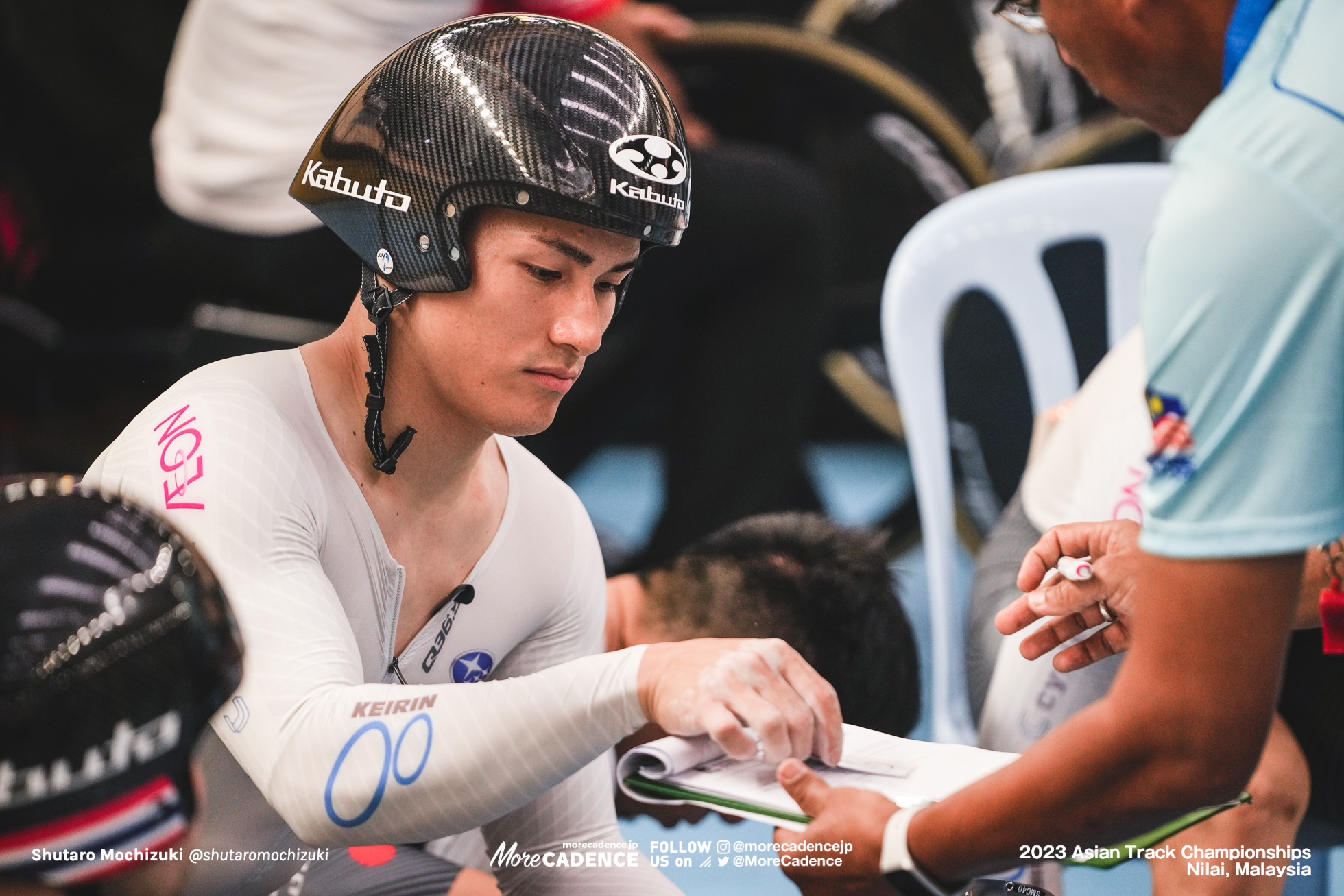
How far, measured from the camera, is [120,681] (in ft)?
2.53

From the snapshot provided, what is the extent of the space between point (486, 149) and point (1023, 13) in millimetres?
580

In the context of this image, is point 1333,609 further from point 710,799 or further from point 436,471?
point 436,471

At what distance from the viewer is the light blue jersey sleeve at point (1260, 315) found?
33.4 inches

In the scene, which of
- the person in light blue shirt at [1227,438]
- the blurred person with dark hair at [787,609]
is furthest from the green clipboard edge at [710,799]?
the blurred person with dark hair at [787,609]

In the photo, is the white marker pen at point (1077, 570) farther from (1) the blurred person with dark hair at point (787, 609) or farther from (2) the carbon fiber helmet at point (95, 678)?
(2) the carbon fiber helmet at point (95, 678)

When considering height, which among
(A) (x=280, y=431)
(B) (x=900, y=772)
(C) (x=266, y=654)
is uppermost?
(A) (x=280, y=431)

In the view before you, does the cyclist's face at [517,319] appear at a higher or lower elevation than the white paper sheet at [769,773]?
higher

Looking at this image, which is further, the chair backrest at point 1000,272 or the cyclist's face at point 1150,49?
the chair backrest at point 1000,272

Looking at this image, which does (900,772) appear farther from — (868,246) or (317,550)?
(868,246)

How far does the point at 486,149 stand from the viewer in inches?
43.6

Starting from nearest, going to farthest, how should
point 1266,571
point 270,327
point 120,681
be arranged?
point 120,681 → point 1266,571 → point 270,327

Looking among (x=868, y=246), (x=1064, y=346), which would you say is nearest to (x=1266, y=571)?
(x=1064, y=346)

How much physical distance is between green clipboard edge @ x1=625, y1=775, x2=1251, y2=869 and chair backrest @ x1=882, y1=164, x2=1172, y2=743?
1115 millimetres

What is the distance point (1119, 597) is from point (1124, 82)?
0.49 m
